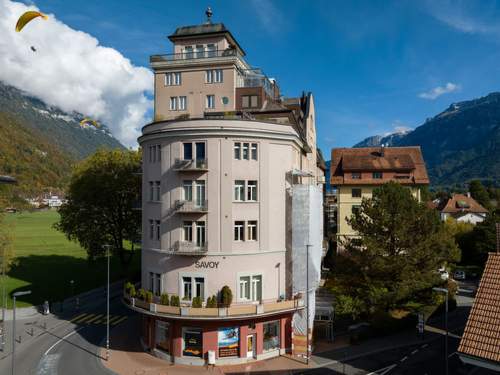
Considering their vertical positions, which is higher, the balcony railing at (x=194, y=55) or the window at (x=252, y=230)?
the balcony railing at (x=194, y=55)

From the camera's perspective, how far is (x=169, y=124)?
33156 millimetres

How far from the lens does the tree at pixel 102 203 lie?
57.1m

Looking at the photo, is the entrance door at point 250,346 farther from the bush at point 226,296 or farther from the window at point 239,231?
the window at point 239,231

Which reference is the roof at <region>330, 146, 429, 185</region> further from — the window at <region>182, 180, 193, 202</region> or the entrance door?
the entrance door

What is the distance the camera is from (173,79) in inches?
1767

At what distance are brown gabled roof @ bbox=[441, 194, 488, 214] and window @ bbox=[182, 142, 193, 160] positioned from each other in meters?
83.3

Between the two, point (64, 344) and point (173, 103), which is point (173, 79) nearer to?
point (173, 103)

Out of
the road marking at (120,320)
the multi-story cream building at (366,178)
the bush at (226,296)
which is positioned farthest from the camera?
the multi-story cream building at (366,178)

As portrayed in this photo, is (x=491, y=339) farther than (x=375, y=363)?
No

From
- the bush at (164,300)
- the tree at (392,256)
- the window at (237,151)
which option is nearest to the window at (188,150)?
the window at (237,151)

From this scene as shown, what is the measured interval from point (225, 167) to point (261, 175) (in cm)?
297

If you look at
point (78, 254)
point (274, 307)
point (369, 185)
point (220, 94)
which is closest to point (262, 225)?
point (274, 307)

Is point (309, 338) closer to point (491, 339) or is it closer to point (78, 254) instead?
point (491, 339)

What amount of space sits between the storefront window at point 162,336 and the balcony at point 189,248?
555cm
